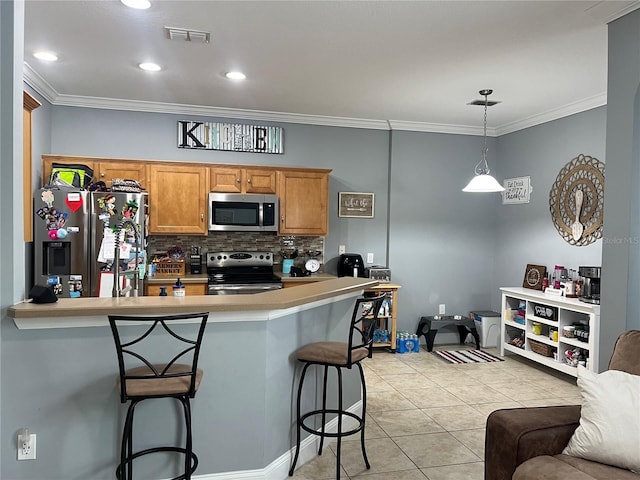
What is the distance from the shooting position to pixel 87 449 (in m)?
2.34

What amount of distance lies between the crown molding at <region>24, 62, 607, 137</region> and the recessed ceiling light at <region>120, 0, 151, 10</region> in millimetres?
1754

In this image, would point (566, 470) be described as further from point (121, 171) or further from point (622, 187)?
point (121, 171)

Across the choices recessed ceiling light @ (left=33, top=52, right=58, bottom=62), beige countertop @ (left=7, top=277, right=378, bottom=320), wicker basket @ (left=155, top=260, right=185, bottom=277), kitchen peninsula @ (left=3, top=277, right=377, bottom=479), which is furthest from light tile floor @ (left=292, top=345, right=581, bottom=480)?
recessed ceiling light @ (left=33, top=52, right=58, bottom=62)

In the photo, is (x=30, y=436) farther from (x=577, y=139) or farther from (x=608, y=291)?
(x=577, y=139)

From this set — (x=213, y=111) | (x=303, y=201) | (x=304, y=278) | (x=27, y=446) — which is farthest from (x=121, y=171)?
(x=27, y=446)

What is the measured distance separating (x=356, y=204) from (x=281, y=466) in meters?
3.57

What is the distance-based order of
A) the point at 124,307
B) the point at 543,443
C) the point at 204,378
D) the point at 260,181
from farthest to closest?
the point at 260,181
the point at 204,378
the point at 124,307
the point at 543,443

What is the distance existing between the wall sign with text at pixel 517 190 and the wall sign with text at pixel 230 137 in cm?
279

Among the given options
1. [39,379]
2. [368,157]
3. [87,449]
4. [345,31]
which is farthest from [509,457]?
[368,157]

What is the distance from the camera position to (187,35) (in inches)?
129

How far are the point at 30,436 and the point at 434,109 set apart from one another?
179 inches

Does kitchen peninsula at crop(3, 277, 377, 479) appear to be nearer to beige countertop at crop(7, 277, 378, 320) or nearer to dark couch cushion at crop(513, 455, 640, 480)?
beige countertop at crop(7, 277, 378, 320)

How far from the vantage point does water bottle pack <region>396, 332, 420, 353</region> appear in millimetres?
5590

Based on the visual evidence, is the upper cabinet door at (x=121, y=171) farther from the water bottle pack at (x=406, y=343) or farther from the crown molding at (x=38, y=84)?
the water bottle pack at (x=406, y=343)
